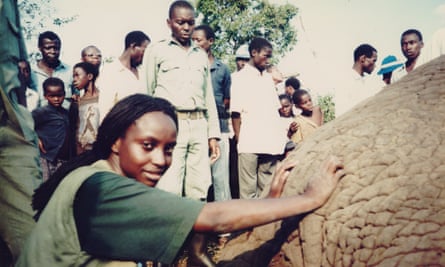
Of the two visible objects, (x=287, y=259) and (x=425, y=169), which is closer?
(x=425, y=169)

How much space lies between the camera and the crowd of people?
1.76 m

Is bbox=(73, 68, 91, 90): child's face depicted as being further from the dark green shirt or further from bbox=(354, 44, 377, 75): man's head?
the dark green shirt

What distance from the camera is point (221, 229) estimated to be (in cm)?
183

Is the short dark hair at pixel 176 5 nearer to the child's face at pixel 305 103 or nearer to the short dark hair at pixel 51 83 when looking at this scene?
the short dark hair at pixel 51 83

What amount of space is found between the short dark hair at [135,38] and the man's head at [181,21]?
1368 mm

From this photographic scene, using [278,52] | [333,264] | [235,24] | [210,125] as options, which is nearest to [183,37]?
[210,125]

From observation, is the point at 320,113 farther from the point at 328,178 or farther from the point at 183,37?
the point at 328,178

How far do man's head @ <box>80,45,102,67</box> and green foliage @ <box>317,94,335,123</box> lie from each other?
13266mm

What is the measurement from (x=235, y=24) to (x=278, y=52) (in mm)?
3309

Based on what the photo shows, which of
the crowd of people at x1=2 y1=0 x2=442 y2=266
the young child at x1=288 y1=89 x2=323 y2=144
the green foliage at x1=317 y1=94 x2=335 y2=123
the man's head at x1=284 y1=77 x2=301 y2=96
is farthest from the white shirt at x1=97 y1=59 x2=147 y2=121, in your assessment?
the green foliage at x1=317 y1=94 x2=335 y2=123

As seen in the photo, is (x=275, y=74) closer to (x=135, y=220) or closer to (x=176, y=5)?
(x=176, y=5)

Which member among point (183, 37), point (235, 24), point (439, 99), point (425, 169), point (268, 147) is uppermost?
point (235, 24)

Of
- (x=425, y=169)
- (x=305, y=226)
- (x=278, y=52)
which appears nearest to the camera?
(x=425, y=169)

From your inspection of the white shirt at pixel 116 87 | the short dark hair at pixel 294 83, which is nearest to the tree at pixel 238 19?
the short dark hair at pixel 294 83
